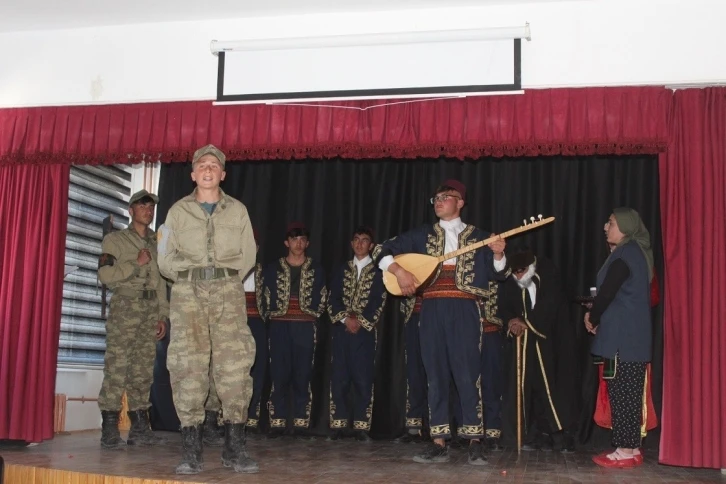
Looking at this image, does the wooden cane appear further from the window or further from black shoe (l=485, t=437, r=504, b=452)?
the window

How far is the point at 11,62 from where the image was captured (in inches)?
241

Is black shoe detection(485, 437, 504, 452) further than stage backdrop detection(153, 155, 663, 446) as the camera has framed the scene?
No

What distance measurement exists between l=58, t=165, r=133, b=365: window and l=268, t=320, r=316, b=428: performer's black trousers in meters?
1.81

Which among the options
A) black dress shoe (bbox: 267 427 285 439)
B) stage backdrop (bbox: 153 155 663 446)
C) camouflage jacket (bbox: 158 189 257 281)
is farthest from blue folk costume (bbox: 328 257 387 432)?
camouflage jacket (bbox: 158 189 257 281)

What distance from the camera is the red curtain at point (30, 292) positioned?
585 centimetres

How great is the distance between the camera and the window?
737 centimetres

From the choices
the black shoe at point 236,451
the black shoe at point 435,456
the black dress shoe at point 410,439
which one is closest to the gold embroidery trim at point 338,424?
the black dress shoe at point 410,439

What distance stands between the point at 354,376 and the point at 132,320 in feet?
6.33

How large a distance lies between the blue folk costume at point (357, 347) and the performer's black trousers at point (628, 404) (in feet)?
7.51

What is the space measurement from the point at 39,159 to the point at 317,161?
2580 millimetres

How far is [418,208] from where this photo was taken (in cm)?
741

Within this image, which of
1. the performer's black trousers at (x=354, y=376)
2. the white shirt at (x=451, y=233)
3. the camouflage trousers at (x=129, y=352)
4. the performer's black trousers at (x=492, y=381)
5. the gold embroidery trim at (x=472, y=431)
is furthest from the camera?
the performer's black trousers at (x=354, y=376)

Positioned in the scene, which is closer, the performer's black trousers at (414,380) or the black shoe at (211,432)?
the black shoe at (211,432)

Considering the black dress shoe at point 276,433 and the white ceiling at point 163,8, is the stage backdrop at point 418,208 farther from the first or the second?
the white ceiling at point 163,8
